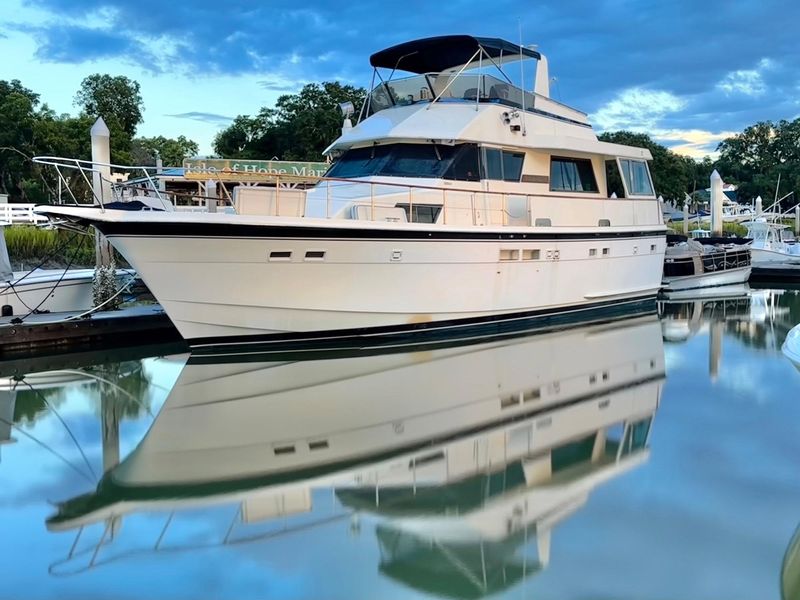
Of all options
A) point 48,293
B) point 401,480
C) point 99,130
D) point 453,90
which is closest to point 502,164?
point 453,90

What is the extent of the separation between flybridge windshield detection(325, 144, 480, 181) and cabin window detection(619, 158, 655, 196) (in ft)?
13.0

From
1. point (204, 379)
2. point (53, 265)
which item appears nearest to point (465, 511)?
point (204, 379)

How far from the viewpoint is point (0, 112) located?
112 ft

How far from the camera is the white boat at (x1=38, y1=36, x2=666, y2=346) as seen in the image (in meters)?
8.20

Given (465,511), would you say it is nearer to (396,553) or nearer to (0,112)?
(396,553)

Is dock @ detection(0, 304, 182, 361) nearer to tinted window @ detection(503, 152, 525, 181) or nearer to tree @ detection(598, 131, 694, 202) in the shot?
tinted window @ detection(503, 152, 525, 181)

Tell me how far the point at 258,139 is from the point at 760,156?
44521mm

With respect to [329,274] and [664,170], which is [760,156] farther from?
[329,274]

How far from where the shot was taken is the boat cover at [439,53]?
36.3 ft

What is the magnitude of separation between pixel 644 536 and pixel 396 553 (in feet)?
4.55

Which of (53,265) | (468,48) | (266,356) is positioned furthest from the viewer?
(53,265)

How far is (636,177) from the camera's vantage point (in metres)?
13.3

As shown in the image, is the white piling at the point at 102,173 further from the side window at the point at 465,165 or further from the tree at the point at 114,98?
the tree at the point at 114,98

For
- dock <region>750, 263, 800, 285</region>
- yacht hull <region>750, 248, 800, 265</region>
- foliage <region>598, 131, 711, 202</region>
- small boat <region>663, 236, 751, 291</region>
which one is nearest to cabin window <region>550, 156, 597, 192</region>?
small boat <region>663, 236, 751, 291</region>
